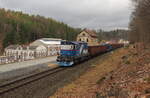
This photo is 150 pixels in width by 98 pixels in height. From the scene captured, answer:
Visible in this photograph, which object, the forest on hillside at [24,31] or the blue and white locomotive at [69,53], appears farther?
the forest on hillside at [24,31]

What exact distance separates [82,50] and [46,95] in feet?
53.4

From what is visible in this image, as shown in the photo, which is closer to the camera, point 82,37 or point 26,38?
point 82,37

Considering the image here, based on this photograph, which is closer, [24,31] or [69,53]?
[69,53]

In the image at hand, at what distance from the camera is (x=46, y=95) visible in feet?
32.8

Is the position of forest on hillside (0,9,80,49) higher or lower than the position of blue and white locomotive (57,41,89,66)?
higher

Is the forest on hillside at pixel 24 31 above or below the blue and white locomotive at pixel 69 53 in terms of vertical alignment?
above

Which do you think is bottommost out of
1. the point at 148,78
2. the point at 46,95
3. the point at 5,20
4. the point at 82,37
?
the point at 46,95

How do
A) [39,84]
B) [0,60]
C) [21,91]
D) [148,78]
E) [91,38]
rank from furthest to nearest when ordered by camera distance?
[91,38]
[0,60]
[39,84]
[21,91]
[148,78]

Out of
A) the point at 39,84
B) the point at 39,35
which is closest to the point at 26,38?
the point at 39,35

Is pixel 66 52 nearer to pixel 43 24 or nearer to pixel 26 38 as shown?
pixel 26 38

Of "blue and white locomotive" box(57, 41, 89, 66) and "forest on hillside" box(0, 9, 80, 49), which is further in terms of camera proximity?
"forest on hillside" box(0, 9, 80, 49)

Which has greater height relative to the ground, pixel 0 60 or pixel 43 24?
pixel 43 24

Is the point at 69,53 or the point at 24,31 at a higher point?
the point at 24,31

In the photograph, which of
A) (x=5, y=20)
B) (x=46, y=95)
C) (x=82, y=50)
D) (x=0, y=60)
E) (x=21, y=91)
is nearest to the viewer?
(x=46, y=95)
